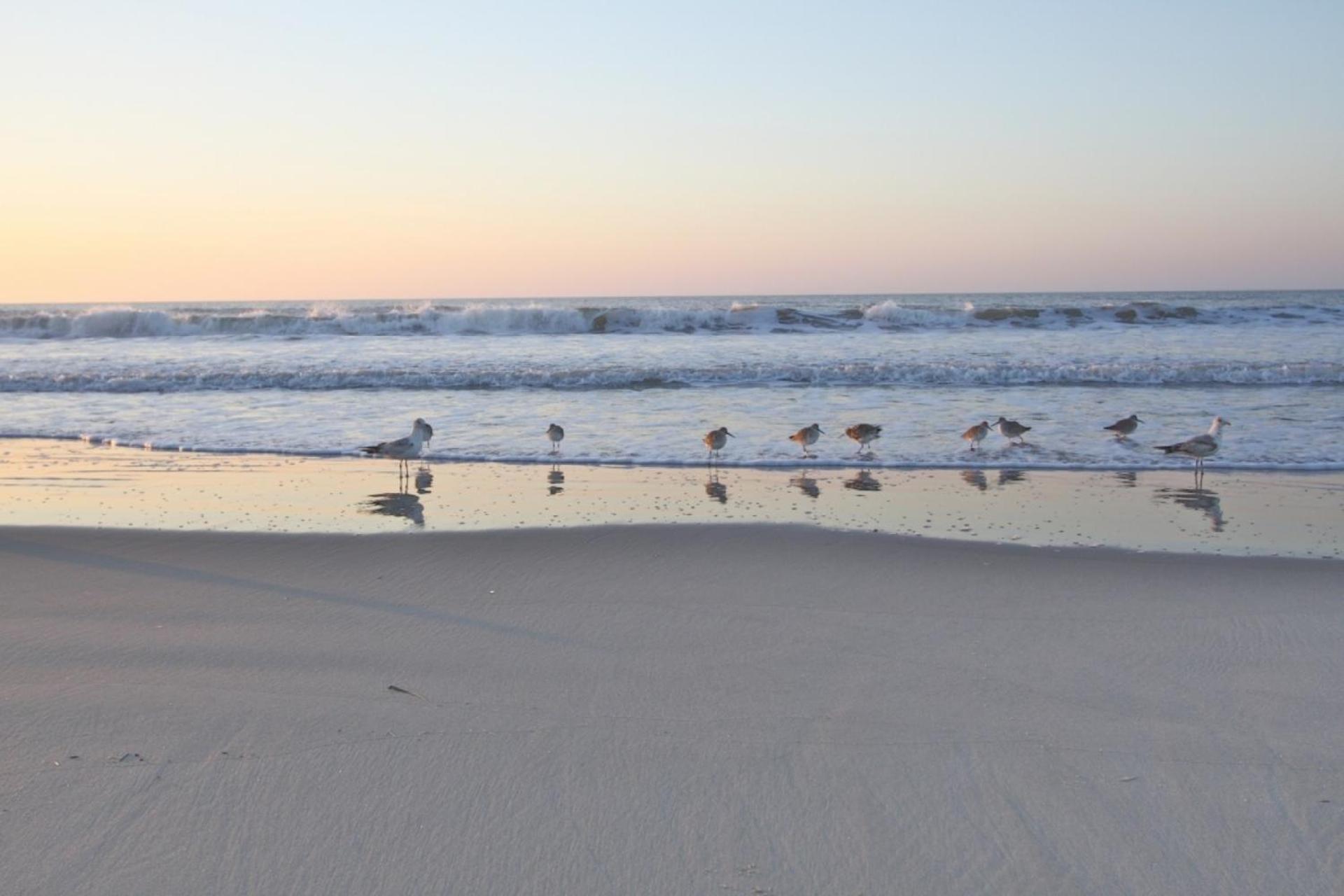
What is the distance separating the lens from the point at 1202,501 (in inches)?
368

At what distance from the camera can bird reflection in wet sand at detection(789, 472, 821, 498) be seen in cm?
981

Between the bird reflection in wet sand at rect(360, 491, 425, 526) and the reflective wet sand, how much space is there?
23 mm

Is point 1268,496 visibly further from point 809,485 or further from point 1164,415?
point 1164,415

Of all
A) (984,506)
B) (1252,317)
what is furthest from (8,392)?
(1252,317)

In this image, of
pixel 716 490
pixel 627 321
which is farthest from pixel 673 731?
pixel 627 321

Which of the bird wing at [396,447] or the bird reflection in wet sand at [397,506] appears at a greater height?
the bird wing at [396,447]

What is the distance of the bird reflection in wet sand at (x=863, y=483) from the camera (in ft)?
32.9

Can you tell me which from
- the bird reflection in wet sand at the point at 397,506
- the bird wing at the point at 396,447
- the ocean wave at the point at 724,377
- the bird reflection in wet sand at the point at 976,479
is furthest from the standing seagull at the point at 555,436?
the ocean wave at the point at 724,377

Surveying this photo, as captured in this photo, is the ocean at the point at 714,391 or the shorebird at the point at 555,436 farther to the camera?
the ocean at the point at 714,391

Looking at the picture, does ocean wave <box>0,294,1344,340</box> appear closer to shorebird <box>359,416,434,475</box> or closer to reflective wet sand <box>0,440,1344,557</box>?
shorebird <box>359,416,434,475</box>

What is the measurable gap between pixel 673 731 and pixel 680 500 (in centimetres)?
541

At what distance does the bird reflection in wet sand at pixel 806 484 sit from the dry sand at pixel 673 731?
133 inches

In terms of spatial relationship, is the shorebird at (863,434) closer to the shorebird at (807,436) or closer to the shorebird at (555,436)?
the shorebird at (807,436)

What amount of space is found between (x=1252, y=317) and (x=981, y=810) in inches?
1587
